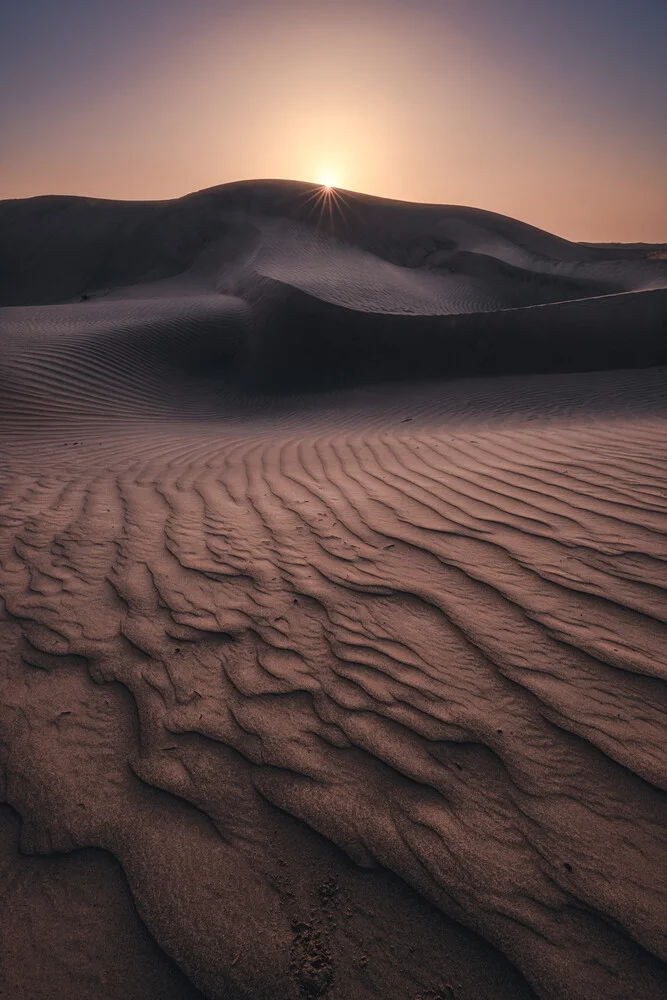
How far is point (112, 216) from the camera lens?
2669cm

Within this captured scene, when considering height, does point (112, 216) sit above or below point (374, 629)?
above

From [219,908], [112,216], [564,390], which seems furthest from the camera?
[112,216]

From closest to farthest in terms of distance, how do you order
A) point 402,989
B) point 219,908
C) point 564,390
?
point 402,989 → point 219,908 → point 564,390

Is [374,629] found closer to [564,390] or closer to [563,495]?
[563,495]

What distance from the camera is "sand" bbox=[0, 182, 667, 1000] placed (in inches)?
47.6

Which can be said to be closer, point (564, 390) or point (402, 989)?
point (402, 989)

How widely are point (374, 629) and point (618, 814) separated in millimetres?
1060

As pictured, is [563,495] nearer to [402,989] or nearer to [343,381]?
[402,989]

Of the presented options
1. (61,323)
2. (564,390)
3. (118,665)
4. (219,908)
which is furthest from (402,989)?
(61,323)

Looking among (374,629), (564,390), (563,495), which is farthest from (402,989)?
(564,390)

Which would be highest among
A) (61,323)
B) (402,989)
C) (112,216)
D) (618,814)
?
(112,216)

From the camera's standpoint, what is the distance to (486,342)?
10172 millimetres

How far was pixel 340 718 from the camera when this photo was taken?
5.95 ft

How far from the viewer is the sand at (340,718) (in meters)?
1.21
